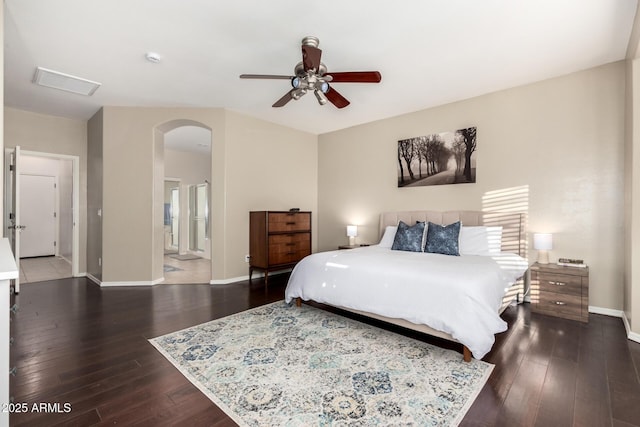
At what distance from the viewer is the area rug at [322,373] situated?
170 centimetres

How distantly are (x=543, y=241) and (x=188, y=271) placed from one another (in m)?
5.59

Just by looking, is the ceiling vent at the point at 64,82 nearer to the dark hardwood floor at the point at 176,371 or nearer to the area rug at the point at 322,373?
the dark hardwood floor at the point at 176,371

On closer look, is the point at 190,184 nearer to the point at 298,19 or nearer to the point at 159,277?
the point at 159,277

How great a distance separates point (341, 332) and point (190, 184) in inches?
253

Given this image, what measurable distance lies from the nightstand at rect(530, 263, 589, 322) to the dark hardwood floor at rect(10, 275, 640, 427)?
15cm

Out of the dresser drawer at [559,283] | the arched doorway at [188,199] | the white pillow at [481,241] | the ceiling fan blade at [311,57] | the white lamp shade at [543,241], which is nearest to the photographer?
the ceiling fan blade at [311,57]

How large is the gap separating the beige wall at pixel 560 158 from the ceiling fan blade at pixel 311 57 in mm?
2753

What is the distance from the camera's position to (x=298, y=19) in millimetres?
2496

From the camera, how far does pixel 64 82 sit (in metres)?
3.68

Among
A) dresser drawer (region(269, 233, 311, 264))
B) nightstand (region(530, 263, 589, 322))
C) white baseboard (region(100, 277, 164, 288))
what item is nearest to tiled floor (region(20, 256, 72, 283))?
white baseboard (region(100, 277, 164, 288))

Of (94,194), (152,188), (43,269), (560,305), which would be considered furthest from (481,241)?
(43,269)

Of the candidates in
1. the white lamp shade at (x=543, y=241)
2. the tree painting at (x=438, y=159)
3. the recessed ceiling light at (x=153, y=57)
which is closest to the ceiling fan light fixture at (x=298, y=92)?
the recessed ceiling light at (x=153, y=57)

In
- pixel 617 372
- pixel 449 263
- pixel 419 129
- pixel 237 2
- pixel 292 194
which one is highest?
pixel 237 2

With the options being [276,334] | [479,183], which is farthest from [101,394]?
[479,183]
